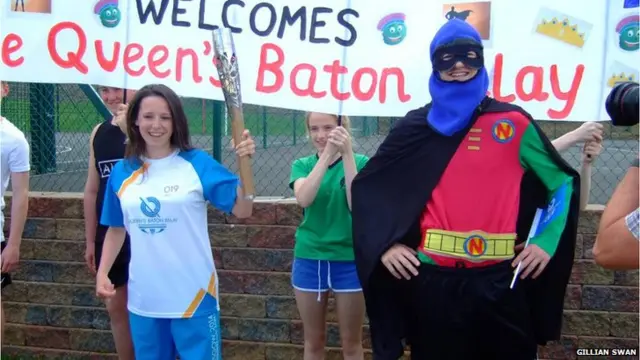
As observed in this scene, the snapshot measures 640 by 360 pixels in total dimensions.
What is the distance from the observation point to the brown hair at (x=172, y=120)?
3607 millimetres

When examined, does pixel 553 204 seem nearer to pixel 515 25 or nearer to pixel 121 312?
pixel 515 25

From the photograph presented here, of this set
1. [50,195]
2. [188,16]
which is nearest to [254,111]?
[188,16]

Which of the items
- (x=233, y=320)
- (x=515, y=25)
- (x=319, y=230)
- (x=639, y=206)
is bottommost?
(x=233, y=320)

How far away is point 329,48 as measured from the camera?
436cm

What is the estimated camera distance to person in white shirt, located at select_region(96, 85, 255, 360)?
3.49m

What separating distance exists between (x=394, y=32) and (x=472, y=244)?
5.27 feet

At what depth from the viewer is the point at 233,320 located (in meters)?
5.11

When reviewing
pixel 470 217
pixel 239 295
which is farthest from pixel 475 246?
pixel 239 295

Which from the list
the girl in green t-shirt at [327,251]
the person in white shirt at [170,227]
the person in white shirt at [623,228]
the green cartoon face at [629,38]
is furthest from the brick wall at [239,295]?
the person in white shirt at [623,228]

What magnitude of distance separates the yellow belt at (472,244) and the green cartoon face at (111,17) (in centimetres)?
246

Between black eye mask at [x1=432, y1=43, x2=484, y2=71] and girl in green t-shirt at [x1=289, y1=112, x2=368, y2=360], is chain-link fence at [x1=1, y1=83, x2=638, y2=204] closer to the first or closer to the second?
girl in green t-shirt at [x1=289, y1=112, x2=368, y2=360]

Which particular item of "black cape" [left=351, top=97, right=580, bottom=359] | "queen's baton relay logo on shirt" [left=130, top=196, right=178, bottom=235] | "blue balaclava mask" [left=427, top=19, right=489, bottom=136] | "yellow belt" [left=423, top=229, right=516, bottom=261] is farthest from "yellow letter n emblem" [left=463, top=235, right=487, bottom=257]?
"queen's baton relay logo on shirt" [left=130, top=196, right=178, bottom=235]

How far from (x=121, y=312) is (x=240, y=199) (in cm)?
141

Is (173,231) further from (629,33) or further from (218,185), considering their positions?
(629,33)
